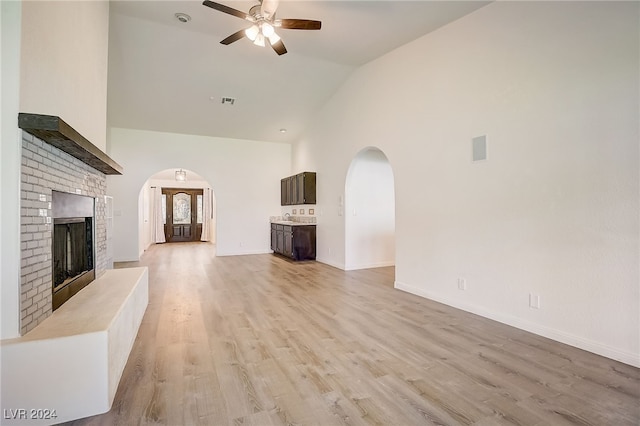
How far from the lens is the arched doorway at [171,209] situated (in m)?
11.6

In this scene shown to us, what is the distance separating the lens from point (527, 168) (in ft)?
9.72

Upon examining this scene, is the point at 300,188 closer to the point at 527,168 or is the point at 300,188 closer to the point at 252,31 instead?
the point at 252,31

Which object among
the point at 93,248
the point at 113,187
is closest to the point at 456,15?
the point at 93,248

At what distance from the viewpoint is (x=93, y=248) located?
3.09 metres

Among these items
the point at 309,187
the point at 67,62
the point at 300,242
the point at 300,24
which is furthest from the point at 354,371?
the point at 309,187

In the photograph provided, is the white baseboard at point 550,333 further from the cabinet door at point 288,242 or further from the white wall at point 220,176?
the white wall at point 220,176

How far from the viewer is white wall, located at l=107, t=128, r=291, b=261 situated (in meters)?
7.08

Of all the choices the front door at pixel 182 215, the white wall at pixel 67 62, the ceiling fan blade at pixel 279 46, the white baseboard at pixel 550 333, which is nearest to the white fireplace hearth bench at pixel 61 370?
the white wall at pixel 67 62

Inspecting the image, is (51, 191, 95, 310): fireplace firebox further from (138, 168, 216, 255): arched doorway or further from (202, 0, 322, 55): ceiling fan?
(138, 168, 216, 255): arched doorway

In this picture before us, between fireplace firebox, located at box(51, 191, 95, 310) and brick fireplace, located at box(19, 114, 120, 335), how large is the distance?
0.37 feet

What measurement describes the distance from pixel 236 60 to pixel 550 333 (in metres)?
5.49

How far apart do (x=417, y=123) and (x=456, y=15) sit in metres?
1.28

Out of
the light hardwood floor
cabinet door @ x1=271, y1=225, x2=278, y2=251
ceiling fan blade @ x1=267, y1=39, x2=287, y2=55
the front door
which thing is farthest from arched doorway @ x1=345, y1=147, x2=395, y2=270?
the front door

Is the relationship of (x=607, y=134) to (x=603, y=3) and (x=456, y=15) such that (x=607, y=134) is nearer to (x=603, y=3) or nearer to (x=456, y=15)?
(x=603, y=3)
